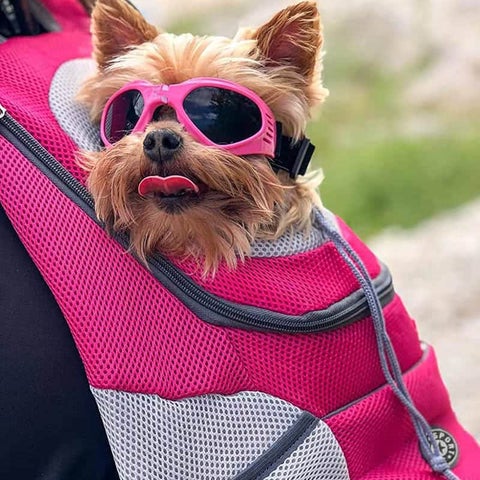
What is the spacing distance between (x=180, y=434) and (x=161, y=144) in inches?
14.2

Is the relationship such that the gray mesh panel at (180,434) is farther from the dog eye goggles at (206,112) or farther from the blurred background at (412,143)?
the blurred background at (412,143)

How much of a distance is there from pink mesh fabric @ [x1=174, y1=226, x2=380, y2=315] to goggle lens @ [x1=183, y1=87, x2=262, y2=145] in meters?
0.17

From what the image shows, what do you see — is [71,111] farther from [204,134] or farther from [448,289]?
[448,289]

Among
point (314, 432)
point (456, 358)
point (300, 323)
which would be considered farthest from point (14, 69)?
point (456, 358)

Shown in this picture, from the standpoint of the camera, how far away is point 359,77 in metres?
5.02

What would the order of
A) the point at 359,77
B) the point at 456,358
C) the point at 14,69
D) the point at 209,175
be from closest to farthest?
the point at 209,175, the point at 14,69, the point at 456,358, the point at 359,77

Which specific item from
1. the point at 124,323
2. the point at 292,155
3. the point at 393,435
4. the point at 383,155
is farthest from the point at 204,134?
the point at 383,155

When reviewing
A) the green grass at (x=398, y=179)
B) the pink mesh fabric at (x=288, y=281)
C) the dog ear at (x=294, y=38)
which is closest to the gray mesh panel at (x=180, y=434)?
the pink mesh fabric at (x=288, y=281)

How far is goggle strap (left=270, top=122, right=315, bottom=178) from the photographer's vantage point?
1205 millimetres

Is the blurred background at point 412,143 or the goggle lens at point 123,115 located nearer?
the goggle lens at point 123,115

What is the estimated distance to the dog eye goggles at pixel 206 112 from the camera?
43.7 inches

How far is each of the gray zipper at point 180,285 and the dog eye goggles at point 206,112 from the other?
8 centimetres

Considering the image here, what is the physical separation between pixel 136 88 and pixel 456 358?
1562mm

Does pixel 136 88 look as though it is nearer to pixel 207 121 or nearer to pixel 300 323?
pixel 207 121
